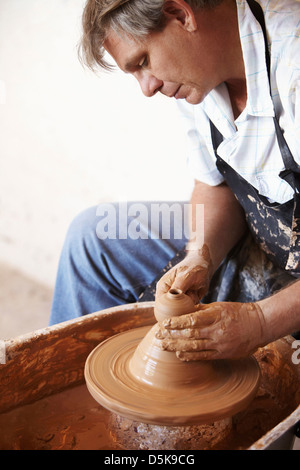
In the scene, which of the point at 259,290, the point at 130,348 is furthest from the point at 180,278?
the point at 259,290

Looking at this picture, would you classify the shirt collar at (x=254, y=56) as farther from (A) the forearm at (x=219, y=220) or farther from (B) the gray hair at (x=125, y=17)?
(A) the forearm at (x=219, y=220)

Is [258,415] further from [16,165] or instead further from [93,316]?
[16,165]

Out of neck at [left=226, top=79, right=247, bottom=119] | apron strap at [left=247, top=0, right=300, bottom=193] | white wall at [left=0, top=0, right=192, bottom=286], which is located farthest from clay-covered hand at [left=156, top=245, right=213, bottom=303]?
white wall at [left=0, top=0, right=192, bottom=286]

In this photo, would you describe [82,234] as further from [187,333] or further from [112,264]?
[187,333]

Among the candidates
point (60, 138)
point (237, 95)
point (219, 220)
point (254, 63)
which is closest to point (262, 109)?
point (254, 63)

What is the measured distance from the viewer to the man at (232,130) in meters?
1.43

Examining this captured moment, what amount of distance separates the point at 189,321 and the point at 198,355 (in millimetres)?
102

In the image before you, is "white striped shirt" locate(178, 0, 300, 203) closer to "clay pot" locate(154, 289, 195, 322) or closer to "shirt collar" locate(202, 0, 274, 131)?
"shirt collar" locate(202, 0, 274, 131)

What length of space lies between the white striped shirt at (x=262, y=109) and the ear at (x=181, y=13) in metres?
0.16

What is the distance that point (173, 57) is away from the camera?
1597 mm

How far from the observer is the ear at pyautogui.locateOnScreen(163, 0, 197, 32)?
5.02ft
